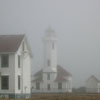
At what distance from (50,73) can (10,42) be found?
42.4m

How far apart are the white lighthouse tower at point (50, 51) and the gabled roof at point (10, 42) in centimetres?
3924

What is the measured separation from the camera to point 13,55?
1731 inches

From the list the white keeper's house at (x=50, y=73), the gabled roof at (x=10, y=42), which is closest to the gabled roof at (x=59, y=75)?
the white keeper's house at (x=50, y=73)

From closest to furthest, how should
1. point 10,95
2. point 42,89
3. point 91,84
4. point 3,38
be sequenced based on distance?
point 10,95 < point 3,38 < point 42,89 < point 91,84

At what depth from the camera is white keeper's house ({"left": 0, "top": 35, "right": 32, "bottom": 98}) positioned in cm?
4362

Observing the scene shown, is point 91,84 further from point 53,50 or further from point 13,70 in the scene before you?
point 13,70

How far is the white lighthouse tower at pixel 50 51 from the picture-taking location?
86.1 metres

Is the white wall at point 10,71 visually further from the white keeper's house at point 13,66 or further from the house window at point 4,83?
the house window at point 4,83

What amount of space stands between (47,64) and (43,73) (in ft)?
6.96

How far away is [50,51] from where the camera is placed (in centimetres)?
8669

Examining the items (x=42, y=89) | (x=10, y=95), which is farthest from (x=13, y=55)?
(x=42, y=89)

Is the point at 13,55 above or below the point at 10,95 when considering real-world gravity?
above

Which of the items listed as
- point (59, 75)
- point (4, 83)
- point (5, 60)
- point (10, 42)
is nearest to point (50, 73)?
point (59, 75)

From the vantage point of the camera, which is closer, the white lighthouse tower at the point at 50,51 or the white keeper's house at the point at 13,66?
the white keeper's house at the point at 13,66
